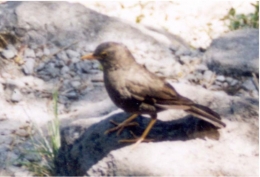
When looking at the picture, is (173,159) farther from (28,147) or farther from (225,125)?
(28,147)

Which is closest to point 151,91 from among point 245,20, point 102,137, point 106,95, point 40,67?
point 102,137

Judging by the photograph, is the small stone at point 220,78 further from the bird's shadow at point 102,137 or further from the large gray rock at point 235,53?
the bird's shadow at point 102,137

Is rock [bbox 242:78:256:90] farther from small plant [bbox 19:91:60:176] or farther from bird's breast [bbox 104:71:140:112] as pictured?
small plant [bbox 19:91:60:176]

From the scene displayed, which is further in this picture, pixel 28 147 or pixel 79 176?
pixel 28 147

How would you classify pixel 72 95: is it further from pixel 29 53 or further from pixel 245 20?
pixel 245 20

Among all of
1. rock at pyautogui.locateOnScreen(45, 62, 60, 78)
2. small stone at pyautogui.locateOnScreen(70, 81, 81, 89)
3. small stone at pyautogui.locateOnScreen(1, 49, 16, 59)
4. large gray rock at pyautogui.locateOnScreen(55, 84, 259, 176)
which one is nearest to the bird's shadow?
large gray rock at pyautogui.locateOnScreen(55, 84, 259, 176)

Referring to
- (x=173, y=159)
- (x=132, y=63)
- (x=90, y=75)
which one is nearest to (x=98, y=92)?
(x=90, y=75)
